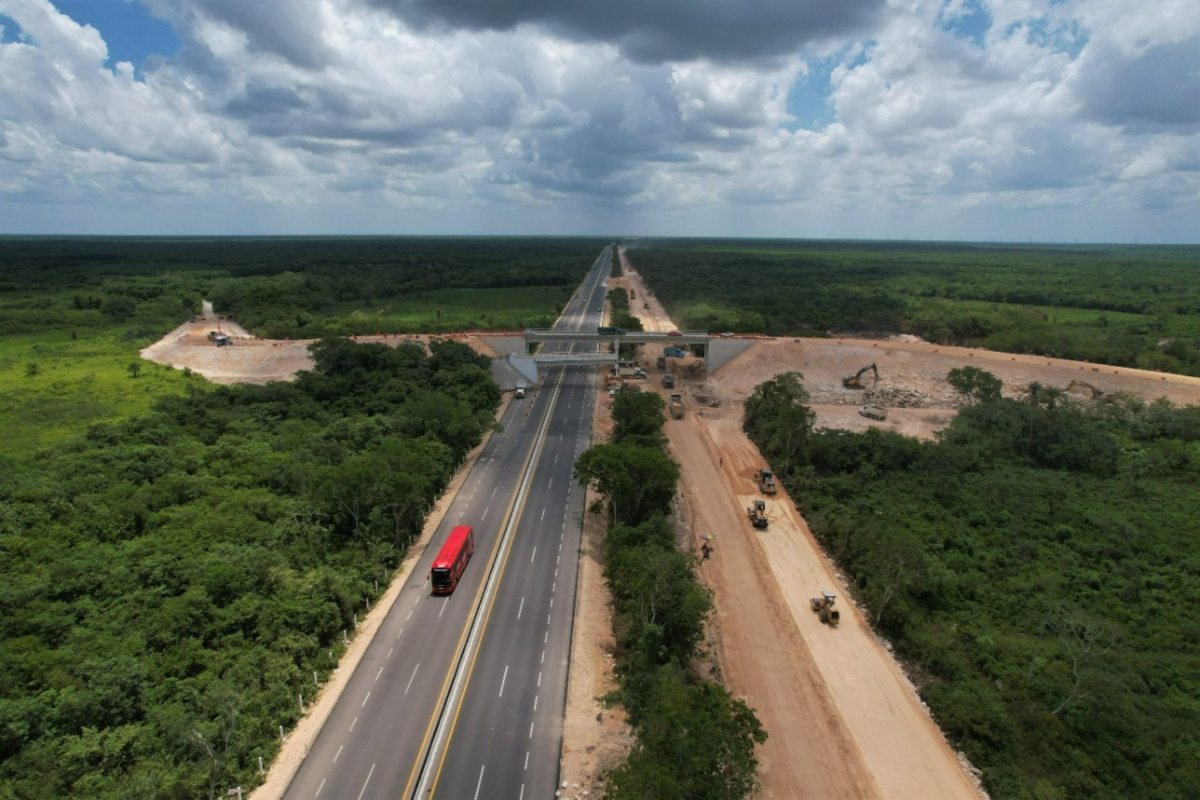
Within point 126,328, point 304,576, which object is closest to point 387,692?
point 304,576

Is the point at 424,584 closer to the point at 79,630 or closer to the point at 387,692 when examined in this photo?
the point at 387,692

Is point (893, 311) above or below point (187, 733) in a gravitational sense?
above

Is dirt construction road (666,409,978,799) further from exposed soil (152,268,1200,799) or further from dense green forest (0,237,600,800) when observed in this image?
dense green forest (0,237,600,800)

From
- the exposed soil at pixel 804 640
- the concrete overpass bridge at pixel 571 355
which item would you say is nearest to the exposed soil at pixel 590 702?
the exposed soil at pixel 804 640

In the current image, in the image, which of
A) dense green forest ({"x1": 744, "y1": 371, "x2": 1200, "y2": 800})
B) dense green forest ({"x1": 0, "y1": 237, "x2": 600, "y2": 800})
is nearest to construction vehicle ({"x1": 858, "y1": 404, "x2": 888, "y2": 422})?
dense green forest ({"x1": 744, "y1": 371, "x2": 1200, "y2": 800})

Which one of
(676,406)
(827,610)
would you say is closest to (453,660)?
(827,610)

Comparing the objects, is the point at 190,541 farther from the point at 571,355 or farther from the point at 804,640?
the point at 571,355
